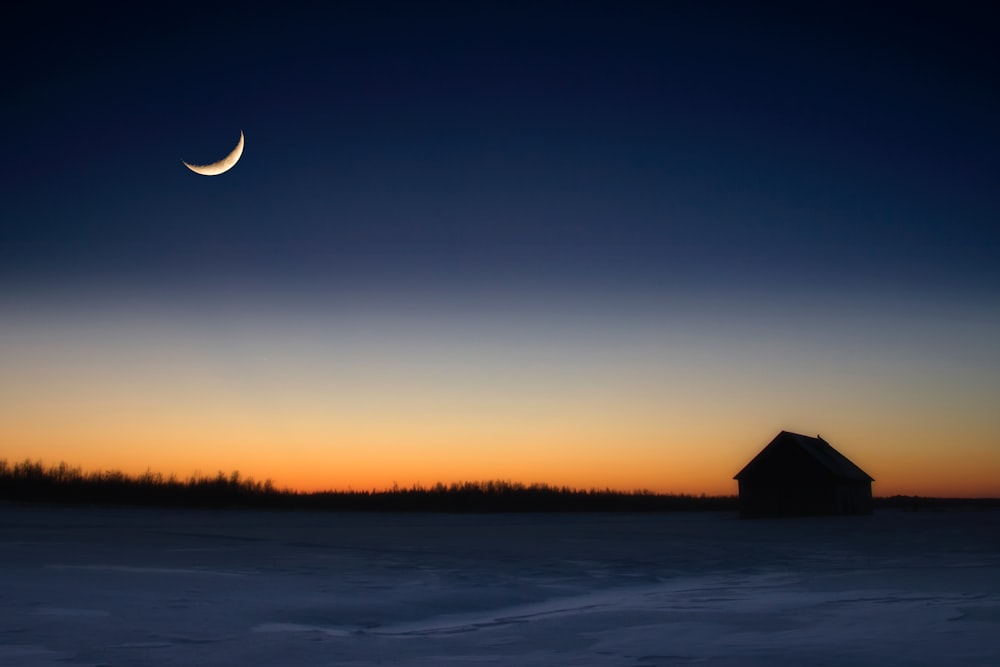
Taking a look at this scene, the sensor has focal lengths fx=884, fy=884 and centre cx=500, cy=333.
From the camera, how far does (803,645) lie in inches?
313

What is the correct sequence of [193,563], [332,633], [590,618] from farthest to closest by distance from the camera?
1. [193,563]
2. [590,618]
3. [332,633]

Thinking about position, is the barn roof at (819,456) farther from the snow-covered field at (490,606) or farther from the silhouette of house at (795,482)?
the snow-covered field at (490,606)

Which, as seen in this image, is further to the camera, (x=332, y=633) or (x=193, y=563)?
(x=193, y=563)

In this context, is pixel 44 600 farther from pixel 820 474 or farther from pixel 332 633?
pixel 820 474

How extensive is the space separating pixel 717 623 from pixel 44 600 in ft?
25.8

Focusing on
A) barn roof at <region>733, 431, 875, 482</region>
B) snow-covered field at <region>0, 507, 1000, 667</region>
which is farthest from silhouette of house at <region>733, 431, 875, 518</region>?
snow-covered field at <region>0, 507, 1000, 667</region>

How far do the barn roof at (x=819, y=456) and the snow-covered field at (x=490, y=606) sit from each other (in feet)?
80.2

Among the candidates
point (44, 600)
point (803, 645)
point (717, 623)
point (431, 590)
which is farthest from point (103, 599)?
point (803, 645)

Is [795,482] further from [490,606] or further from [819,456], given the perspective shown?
[490,606]

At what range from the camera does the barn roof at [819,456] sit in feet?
146

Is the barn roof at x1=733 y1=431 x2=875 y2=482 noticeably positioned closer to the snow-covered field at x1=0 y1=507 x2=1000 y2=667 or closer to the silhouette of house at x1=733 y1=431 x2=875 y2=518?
the silhouette of house at x1=733 y1=431 x2=875 y2=518

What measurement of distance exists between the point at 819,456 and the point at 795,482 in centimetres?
194

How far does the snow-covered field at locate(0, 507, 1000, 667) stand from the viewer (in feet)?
25.6

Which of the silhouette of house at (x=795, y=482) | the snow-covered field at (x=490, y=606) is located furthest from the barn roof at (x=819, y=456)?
the snow-covered field at (x=490, y=606)
